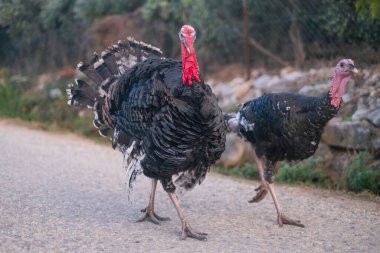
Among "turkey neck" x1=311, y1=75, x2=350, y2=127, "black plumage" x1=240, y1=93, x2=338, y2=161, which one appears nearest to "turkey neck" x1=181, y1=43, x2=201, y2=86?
"black plumage" x1=240, y1=93, x2=338, y2=161

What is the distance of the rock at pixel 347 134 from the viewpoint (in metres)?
7.83

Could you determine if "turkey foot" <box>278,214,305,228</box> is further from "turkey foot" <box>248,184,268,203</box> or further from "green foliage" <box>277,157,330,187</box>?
"green foliage" <box>277,157,330,187</box>

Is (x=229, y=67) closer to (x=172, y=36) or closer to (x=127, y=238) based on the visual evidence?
(x=172, y=36)

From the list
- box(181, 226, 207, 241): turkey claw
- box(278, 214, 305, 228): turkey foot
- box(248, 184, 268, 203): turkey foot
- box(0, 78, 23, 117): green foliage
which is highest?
box(248, 184, 268, 203): turkey foot

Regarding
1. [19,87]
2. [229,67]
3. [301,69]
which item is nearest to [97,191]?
[301,69]

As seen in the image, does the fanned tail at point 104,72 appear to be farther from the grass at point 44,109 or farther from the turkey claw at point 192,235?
the grass at point 44,109

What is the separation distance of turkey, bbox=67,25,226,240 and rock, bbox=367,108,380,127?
10.7ft

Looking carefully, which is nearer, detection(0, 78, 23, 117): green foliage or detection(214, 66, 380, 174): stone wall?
detection(214, 66, 380, 174): stone wall

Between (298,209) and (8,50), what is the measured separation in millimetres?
13825

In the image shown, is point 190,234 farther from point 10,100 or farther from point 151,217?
point 10,100

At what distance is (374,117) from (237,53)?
5246mm

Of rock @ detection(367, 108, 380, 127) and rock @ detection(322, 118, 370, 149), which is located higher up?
rock @ detection(367, 108, 380, 127)

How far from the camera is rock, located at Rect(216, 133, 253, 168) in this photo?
29.6 feet

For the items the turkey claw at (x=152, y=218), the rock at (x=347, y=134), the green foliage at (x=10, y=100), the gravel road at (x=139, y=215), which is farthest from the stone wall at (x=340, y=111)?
Result: the green foliage at (x=10, y=100)
